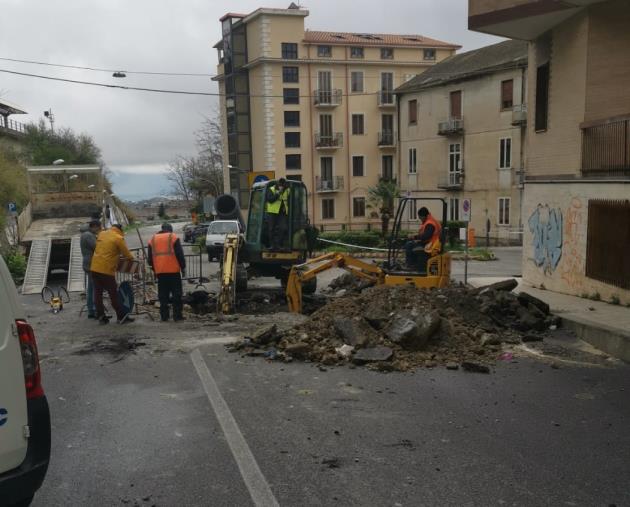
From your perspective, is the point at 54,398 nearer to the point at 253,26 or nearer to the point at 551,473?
the point at 551,473

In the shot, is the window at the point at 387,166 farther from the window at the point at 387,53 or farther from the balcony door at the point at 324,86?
the window at the point at 387,53

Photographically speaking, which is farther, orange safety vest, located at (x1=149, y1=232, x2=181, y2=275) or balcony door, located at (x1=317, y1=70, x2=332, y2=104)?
balcony door, located at (x1=317, y1=70, x2=332, y2=104)

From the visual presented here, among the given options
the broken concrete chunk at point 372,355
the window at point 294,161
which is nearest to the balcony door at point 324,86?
the window at point 294,161

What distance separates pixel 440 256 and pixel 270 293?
454cm

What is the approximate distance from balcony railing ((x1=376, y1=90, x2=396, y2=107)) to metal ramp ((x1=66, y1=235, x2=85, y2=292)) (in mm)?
45649

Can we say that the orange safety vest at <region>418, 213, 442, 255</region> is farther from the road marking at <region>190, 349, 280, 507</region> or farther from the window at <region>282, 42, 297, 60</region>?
the window at <region>282, 42, 297, 60</region>

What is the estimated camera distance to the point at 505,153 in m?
41.1

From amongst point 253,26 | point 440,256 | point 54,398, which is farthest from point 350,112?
point 54,398

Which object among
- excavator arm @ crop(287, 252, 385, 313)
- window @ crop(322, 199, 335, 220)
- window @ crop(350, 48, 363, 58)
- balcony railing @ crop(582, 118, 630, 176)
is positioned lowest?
window @ crop(322, 199, 335, 220)

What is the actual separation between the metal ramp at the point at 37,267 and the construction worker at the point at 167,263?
7173 millimetres

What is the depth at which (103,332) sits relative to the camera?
10117 mm

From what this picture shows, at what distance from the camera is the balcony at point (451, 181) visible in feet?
145

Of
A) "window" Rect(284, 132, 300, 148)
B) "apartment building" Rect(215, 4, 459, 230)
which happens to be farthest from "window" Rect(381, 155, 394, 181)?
"window" Rect(284, 132, 300, 148)

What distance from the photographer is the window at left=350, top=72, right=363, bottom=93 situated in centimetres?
5900
